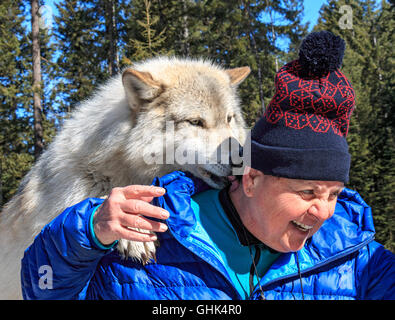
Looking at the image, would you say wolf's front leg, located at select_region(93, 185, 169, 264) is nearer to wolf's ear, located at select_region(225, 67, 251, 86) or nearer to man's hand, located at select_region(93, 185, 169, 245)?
man's hand, located at select_region(93, 185, 169, 245)

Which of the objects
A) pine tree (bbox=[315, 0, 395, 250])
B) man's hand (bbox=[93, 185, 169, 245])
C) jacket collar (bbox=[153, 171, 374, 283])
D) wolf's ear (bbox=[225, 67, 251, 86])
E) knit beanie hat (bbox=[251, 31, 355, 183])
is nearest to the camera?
man's hand (bbox=[93, 185, 169, 245])

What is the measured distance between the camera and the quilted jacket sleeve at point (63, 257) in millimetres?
1604

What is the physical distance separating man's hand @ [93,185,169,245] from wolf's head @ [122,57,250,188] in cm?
119

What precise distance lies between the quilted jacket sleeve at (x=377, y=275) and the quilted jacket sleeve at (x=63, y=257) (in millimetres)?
1326

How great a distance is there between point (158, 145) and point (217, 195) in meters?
1.22

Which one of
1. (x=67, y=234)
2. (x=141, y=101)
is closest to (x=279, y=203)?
(x=67, y=234)

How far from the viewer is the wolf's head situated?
Result: 3066 millimetres

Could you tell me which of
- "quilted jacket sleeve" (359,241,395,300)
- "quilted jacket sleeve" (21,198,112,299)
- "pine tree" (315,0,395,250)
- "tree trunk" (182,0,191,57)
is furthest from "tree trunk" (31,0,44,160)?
"quilted jacket sleeve" (359,241,395,300)

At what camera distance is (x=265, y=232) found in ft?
5.91

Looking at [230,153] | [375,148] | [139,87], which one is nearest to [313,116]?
[230,153]

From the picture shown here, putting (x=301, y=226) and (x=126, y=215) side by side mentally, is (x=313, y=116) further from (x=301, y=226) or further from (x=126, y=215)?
(x=126, y=215)

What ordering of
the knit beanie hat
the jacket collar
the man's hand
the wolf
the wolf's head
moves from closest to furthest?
the man's hand
the knit beanie hat
the jacket collar
the wolf
the wolf's head

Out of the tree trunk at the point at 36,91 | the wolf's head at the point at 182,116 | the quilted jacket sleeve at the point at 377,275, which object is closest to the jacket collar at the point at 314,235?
the quilted jacket sleeve at the point at 377,275
